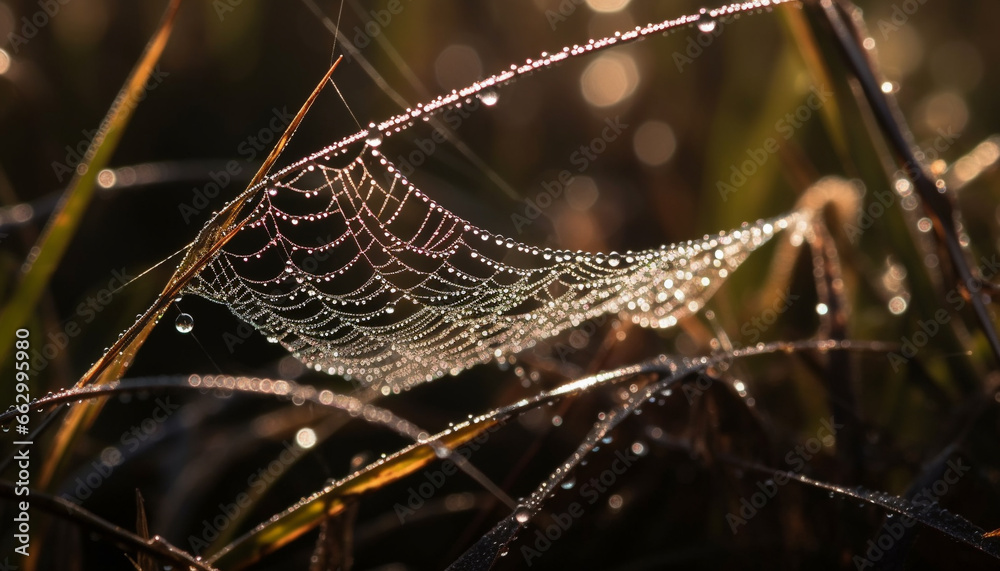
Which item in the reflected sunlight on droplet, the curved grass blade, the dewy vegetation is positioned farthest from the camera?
the reflected sunlight on droplet

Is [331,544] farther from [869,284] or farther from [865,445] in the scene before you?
[869,284]

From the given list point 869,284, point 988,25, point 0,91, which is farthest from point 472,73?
point 988,25

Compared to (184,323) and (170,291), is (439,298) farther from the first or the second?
(170,291)
